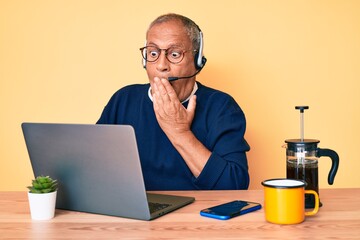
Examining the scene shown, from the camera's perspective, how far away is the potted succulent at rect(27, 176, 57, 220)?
1.07m

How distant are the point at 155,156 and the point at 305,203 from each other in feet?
2.28

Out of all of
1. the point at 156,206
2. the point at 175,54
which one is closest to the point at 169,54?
the point at 175,54

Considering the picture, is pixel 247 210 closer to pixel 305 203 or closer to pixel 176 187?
pixel 305 203

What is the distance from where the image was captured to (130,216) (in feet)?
3.51

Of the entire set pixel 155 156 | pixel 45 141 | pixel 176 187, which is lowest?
pixel 176 187

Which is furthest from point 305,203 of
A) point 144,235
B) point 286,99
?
point 286,99

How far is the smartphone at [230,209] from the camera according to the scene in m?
1.06

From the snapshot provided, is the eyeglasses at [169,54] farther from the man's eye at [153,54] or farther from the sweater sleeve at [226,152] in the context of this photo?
the sweater sleeve at [226,152]

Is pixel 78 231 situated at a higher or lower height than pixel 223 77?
lower

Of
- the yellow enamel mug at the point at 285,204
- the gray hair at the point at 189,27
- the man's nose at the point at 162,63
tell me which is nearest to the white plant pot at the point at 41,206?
the yellow enamel mug at the point at 285,204

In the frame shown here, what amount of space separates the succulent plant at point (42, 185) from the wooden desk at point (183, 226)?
0.07 metres

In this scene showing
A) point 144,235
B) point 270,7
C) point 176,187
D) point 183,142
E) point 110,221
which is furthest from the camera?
point 270,7

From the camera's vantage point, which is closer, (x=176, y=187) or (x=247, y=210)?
(x=247, y=210)

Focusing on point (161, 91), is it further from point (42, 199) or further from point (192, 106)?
point (42, 199)
